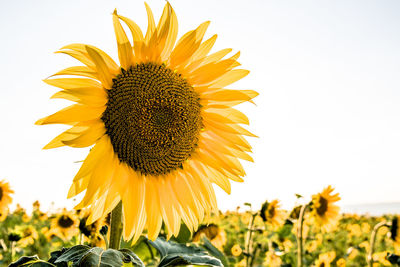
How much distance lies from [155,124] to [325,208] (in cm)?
402

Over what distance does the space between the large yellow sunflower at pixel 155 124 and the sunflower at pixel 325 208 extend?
3543 millimetres

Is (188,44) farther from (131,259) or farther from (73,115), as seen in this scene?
(131,259)

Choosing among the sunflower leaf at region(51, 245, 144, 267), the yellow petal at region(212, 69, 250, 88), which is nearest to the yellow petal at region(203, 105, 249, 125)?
the yellow petal at region(212, 69, 250, 88)

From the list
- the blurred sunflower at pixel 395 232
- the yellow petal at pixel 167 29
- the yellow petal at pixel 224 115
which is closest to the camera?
the yellow petal at pixel 167 29

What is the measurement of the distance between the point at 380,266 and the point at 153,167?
21.8 feet

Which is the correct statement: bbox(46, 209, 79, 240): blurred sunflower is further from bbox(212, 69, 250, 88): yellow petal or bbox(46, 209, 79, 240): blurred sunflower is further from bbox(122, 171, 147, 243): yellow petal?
bbox(212, 69, 250, 88): yellow petal

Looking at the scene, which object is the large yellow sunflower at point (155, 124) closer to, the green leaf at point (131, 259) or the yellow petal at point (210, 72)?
the yellow petal at point (210, 72)

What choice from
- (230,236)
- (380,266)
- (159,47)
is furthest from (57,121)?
(230,236)

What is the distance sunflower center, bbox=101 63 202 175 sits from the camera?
163cm

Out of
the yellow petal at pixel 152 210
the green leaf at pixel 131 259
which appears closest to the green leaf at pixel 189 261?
the yellow petal at pixel 152 210

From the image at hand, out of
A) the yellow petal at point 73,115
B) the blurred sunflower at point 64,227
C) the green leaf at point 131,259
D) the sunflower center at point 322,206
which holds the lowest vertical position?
the blurred sunflower at point 64,227

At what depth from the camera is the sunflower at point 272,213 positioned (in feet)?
15.8

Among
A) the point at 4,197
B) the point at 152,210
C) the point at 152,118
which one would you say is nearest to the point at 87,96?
the point at 152,118

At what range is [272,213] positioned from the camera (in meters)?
5.07
